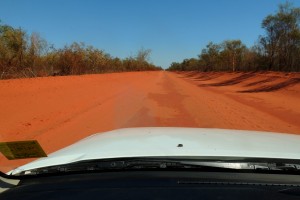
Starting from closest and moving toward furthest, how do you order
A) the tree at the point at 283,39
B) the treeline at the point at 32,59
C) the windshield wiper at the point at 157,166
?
the windshield wiper at the point at 157,166 < the treeline at the point at 32,59 < the tree at the point at 283,39

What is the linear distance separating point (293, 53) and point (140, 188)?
2085 inches

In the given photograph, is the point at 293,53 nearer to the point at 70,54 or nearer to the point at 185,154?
the point at 70,54

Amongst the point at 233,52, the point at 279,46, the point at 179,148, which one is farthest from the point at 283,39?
the point at 179,148

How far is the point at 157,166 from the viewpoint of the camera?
2467 mm

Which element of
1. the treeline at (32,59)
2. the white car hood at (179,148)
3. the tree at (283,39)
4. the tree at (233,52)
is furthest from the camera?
the tree at (233,52)

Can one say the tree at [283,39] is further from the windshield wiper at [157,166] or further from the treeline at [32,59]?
the windshield wiper at [157,166]

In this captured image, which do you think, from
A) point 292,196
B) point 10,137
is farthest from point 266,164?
point 10,137

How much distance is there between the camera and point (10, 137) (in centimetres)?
945

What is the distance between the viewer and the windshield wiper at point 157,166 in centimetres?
244

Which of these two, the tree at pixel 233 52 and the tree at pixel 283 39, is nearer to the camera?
the tree at pixel 283 39

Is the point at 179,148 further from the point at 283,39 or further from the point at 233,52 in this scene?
the point at 233,52

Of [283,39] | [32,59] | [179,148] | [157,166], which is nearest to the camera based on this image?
[157,166]

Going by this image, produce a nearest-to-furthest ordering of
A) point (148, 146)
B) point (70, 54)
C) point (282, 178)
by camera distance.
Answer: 1. point (282, 178)
2. point (148, 146)
3. point (70, 54)

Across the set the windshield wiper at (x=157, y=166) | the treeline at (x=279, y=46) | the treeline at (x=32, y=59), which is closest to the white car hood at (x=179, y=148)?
the windshield wiper at (x=157, y=166)
